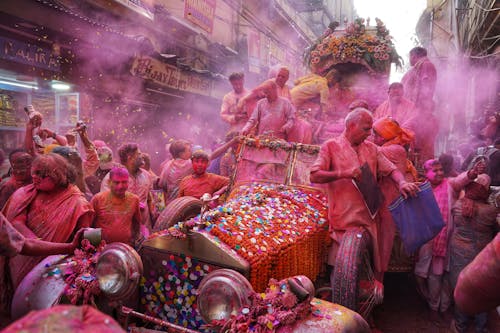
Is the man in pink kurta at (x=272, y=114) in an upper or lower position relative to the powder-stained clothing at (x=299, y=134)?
upper

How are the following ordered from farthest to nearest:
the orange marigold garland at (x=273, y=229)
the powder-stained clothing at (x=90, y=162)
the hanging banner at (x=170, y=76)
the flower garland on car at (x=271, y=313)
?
the hanging banner at (x=170, y=76) → the powder-stained clothing at (x=90, y=162) → the orange marigold garland at (x=273, y=229) → the flower garland on car at (x=271, y=313)

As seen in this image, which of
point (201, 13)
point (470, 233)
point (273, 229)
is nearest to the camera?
point (273, 229)

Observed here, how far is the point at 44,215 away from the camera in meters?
3.43

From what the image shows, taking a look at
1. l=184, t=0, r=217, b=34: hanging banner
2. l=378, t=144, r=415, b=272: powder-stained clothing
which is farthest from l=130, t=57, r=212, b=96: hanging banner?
l=378, t=144, r=415, b=272: powder-stained clothing

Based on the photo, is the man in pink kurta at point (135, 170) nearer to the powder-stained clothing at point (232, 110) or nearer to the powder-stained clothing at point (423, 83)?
the powder-stained clothing at point (232, 110)

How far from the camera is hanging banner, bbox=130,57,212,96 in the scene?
12.3m

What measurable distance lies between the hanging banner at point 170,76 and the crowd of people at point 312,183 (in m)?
6.10

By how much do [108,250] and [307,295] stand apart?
144 centimetres

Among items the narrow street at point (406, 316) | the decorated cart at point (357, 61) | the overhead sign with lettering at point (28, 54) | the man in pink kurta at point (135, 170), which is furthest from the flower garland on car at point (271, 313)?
the overhead sign with lettering at point (28, 54)

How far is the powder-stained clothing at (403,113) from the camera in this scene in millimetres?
6338

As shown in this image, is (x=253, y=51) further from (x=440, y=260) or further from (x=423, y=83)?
(x=440, y=260)

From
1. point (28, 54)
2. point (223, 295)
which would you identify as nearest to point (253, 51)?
point (28, 54)

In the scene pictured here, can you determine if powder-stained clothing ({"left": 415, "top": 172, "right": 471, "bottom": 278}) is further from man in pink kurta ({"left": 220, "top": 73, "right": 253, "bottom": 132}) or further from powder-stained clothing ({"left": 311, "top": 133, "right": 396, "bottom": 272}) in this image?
man in pink kurta ({"left": 220, "top": 73, "right": 253, "bottom": 132})

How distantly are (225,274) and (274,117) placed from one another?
4.11m
